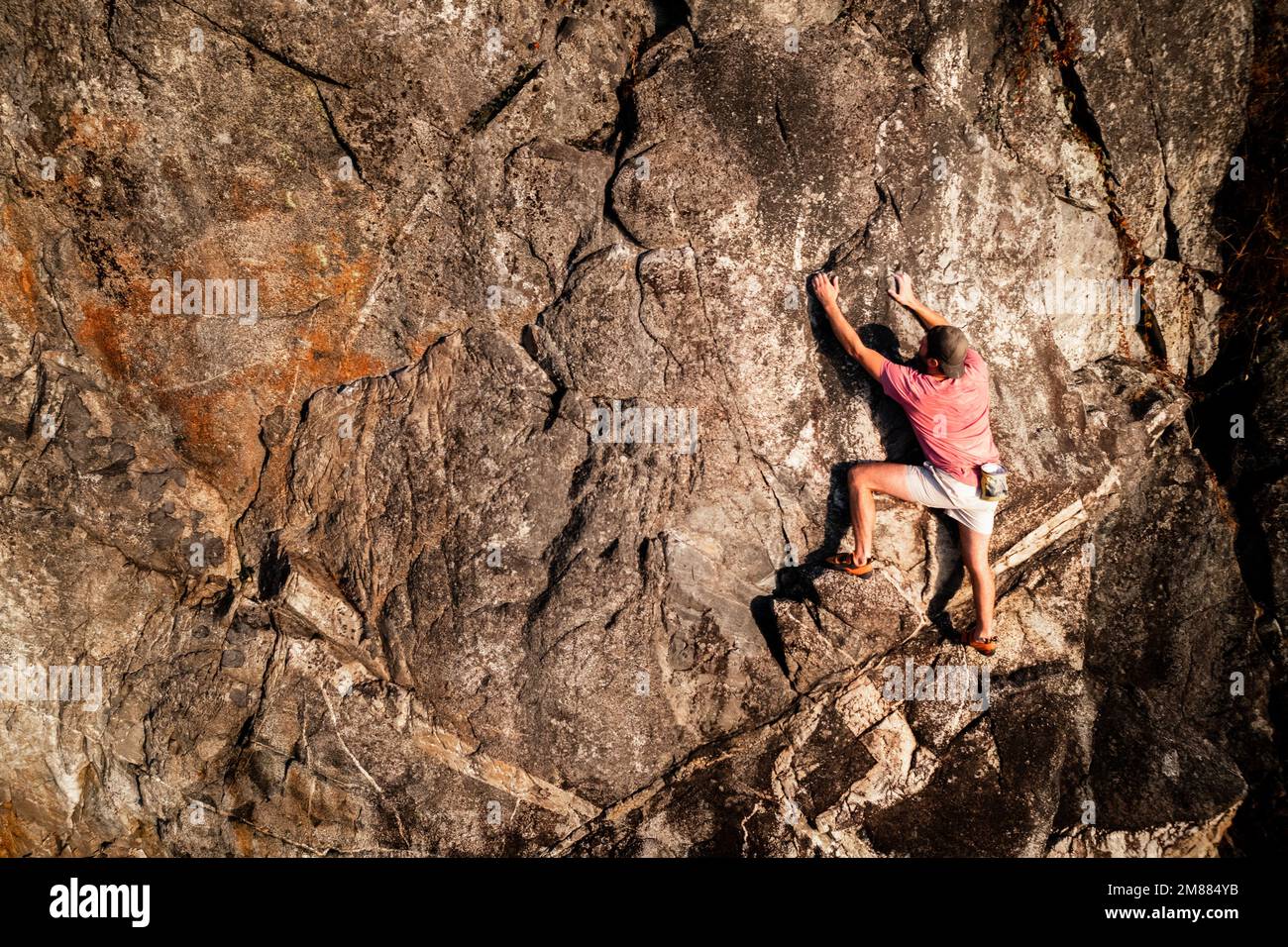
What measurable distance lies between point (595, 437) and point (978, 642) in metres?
3.64

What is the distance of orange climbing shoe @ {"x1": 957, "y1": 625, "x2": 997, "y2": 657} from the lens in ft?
22.6

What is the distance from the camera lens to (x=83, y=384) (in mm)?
7199

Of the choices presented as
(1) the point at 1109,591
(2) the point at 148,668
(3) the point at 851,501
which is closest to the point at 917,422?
(3) the point at 851,501

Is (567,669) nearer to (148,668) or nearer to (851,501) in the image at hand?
(851,501)

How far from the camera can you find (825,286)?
6.79m

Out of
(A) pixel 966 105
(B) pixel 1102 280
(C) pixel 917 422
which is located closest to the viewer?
(C) pixel 917 422

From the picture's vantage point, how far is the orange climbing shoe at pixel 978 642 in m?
6.90

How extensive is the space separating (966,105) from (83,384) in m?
7.99

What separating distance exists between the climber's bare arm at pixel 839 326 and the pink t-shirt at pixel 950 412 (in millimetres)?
106

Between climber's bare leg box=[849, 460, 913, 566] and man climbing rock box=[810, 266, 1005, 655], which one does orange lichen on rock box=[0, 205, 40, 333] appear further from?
climber's bare leg box=[849, 460, 913, 566]

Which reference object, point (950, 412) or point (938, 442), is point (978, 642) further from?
point (950, 412)

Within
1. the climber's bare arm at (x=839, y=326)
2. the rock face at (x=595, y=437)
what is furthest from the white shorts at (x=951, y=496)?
the climber's bare arm at (x=839, y=326)

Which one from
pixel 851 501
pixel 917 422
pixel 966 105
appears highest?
pixel 966 105

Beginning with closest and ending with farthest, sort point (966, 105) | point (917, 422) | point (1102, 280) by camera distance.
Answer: point (917, 422)
point (966, 105)
point (1102, 280)
